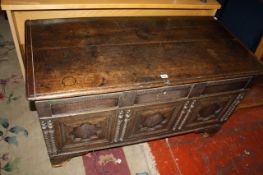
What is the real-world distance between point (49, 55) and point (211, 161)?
128cm

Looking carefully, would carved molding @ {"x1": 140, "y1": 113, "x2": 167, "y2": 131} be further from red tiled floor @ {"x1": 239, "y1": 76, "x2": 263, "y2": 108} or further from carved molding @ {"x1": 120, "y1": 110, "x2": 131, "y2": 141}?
red tiled floor @ {"x1": 239, "y1": 76, "x2": 263, "y2": 108}

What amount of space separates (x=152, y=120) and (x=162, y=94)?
22 centimetres

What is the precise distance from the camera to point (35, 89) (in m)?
0.92

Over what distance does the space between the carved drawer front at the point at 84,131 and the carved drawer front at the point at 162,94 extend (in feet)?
0.53

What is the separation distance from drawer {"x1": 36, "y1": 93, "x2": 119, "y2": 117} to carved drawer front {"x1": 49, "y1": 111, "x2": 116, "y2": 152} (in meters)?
0.04

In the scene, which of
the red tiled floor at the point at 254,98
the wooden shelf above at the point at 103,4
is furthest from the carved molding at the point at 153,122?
the red tiled floor at the point at 254,98

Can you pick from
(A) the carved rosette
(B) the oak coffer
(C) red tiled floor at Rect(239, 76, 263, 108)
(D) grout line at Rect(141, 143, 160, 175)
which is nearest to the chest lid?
(B) the oak coffer

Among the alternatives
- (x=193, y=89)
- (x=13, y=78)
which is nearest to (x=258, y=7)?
(x=193, y=89)

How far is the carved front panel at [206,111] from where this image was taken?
4.42 ft

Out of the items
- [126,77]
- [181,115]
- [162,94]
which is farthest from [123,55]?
[181,115]

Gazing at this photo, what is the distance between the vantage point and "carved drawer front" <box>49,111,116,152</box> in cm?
110

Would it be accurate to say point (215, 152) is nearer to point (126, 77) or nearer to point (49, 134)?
point (126, 77)

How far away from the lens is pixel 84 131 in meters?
1.19

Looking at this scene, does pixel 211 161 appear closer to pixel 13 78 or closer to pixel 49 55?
pixel 49 55
